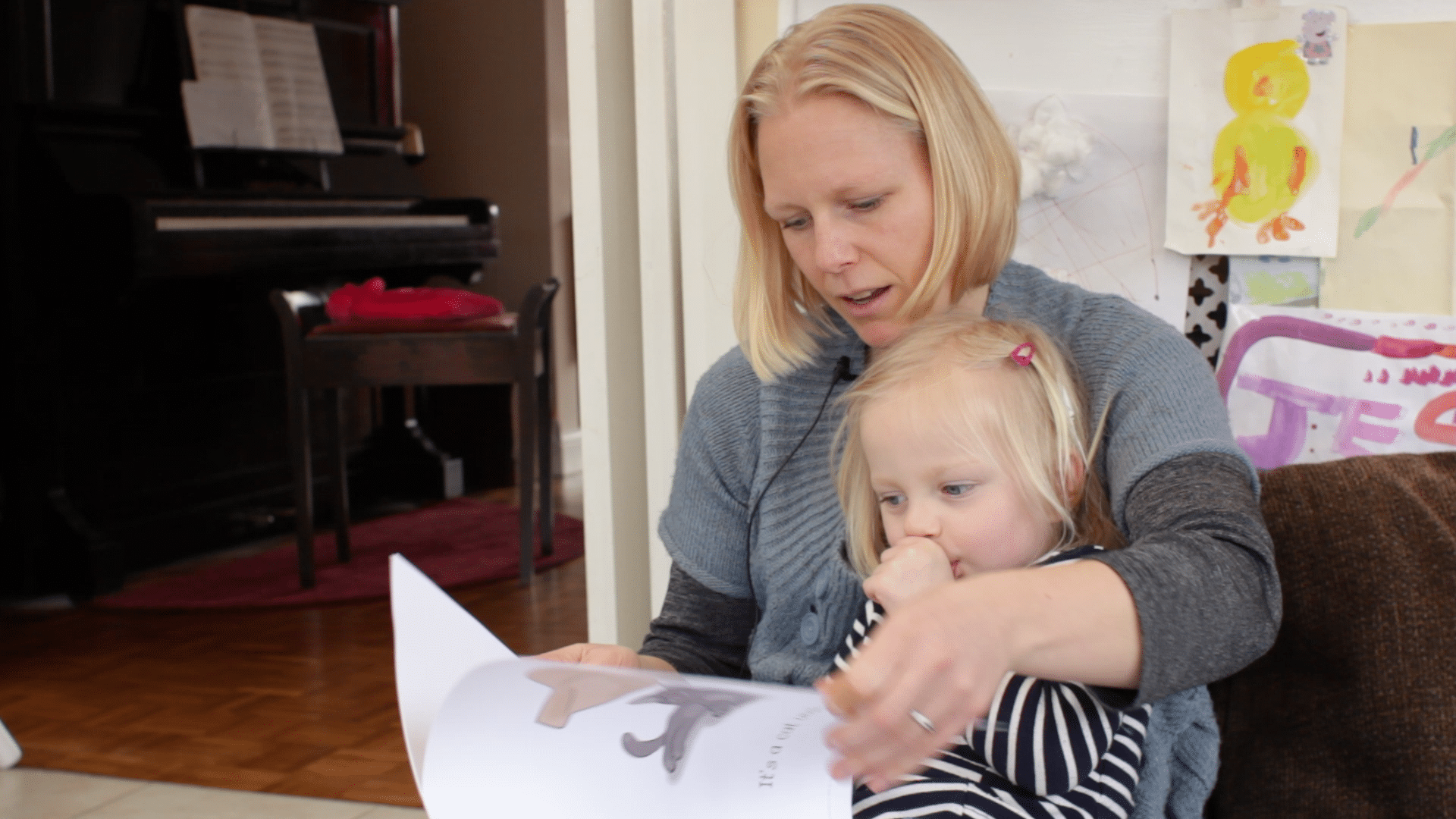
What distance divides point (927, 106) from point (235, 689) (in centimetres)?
207

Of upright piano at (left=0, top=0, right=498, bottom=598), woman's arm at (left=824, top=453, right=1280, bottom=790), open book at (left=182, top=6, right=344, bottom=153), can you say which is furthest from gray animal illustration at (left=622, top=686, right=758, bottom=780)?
open book at (left=182, top=6, right=344, bottom=153)

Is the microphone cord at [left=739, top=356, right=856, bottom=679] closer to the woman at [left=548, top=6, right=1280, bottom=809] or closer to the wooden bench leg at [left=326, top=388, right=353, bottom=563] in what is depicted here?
the woman at [left=548, top=6, right=1280, bottom=809]

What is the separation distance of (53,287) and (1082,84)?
112 inches

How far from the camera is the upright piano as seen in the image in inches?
124

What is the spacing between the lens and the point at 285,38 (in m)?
4.00

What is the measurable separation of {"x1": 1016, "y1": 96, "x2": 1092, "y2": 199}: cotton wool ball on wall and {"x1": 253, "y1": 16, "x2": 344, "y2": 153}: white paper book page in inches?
125

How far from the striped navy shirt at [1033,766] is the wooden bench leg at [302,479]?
8.42 feet

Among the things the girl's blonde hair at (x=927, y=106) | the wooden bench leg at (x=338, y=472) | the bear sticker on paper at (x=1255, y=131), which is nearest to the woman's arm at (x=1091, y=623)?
the girl's blonde hair at (x=927, y=106)

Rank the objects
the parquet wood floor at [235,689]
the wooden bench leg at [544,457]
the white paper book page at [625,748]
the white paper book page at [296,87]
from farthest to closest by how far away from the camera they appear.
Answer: the white paper book page at [296,87]
the wooden bench leg at [544,457]
the parquet wood floor at [235,689]
the white paper book page at [625,748]

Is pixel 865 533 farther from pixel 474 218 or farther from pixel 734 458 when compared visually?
pixel 474 218

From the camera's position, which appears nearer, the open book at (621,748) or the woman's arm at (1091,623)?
the woman's arm at (1091,623)

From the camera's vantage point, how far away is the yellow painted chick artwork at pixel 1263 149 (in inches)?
41.7

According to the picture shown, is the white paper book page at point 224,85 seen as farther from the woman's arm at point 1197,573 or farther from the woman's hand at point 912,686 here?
the woman's hand at point 912,686

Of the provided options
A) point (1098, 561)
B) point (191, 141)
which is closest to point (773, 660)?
point (1098, 561)
